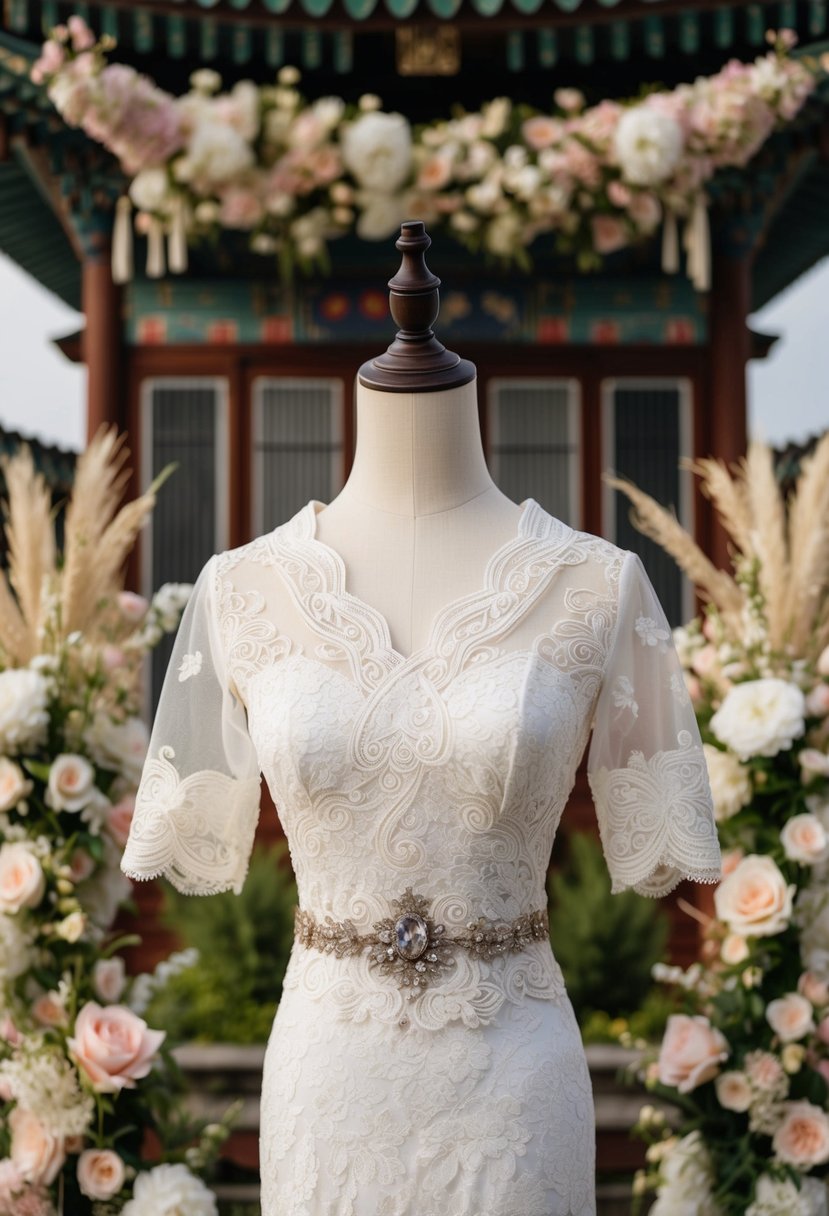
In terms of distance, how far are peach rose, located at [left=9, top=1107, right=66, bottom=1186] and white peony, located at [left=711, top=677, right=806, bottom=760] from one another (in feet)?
5.25

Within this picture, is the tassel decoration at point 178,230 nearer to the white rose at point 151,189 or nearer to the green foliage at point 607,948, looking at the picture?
the white rose at point 151,189

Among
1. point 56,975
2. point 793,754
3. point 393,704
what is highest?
point 393,704

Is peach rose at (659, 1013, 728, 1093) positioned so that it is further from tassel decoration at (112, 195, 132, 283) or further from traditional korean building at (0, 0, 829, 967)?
tassel decoration at (112, 195, 132, 283)

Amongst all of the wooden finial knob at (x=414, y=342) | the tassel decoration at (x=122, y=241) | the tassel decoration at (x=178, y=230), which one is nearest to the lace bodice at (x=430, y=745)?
the wooden finial knob at (x=414, y=342)

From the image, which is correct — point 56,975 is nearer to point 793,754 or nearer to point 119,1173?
point 119,1173

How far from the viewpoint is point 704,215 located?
5691 millimetres

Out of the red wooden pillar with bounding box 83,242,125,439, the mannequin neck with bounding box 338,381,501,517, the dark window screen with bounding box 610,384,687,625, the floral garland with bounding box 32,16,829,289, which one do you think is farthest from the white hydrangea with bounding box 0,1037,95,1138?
the dark window screen with bounding box 610,384,687,625

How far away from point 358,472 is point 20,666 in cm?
152

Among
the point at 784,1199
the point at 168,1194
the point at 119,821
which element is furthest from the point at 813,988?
the point at 119,821

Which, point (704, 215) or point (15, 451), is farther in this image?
point (15, 451)

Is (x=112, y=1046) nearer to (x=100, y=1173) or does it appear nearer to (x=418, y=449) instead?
(x=100, y=1173)

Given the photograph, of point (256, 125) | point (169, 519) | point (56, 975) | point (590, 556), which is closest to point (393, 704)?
point (590, 556)

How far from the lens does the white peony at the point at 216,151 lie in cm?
540

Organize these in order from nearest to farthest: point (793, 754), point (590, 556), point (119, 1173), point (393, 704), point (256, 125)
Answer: point (393, 704)
point (590, 556)
point (119, 1173)
point (793, 754)
point (256, 125)
